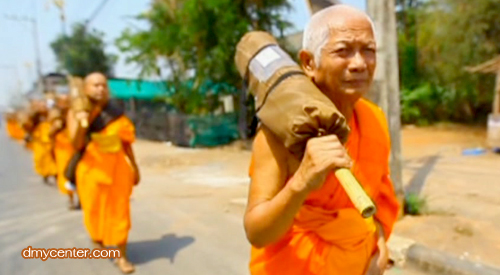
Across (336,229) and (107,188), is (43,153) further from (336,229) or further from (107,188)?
(336,229)

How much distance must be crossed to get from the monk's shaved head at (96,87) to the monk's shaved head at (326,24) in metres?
2.80

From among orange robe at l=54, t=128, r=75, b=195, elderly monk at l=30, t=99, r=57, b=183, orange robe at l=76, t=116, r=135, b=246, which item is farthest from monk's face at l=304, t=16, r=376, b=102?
elderly monk at l=30, t=99, r=57, b=183

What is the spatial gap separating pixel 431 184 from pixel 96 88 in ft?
18.7

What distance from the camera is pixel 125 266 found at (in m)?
4.04

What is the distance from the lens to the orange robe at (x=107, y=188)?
411 centimetres

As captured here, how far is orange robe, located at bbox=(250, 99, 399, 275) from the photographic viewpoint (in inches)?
67.4

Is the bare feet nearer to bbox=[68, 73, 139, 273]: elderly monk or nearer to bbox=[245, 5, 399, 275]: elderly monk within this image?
bbox=[68, 73, 139, 273]: elderly monk

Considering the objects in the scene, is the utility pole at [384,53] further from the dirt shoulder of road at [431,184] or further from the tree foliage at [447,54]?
the tree foliage at [447,54]

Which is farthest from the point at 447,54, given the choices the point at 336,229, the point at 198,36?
the point at 336,229

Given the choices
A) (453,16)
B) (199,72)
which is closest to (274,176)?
(199,72)

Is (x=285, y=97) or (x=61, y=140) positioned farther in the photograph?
(x=61, y=140)

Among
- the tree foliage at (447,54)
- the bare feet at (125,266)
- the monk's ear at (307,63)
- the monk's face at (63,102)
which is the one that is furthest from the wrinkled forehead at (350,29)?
the tree foliage at (447,54)

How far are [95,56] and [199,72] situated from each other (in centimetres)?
2113

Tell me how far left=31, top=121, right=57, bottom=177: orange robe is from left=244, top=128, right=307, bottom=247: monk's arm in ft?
27.7
